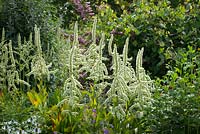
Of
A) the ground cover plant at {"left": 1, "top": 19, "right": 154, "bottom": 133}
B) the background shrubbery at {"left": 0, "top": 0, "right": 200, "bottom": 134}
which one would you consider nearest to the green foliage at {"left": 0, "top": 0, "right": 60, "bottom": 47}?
the background shrubbery at {"left": 0, "top": 0, "right": 200, "bottom": 134}

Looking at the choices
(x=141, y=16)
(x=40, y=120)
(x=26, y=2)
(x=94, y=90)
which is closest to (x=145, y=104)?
(x=94, y=90)

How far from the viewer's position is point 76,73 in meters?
5.05

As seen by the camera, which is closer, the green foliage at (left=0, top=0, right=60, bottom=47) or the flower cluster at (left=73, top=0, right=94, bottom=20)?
the green foliage at (left=0, top=0, right=60, bottom=47)

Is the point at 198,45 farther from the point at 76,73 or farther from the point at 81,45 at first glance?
the point at 76,73

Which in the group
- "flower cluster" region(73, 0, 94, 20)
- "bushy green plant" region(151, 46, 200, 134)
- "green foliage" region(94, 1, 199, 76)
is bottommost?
"bushy green plant" region(151, 46, 200, 134)

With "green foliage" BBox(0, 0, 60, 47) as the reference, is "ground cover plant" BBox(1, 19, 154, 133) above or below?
below

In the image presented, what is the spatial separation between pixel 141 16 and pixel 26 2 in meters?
1.62

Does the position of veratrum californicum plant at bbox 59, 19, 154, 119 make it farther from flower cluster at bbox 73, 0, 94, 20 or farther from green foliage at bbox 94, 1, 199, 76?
flower cluster at bbox 73, 0, 94, 20

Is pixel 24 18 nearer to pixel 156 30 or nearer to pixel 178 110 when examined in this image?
pixel 156 30

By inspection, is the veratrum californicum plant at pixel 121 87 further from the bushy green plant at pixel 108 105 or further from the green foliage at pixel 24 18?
the green foliage at pixel 24 18

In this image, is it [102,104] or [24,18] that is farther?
[24,18]

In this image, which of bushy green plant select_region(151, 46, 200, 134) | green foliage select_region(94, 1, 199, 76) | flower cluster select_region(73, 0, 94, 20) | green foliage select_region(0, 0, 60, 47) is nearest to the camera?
bushy green plant select_region(151, 46, 200, 134)

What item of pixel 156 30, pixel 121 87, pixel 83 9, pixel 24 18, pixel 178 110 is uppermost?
pixel 83 9

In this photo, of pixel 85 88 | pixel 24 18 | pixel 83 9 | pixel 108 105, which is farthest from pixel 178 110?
pixel 83 9
